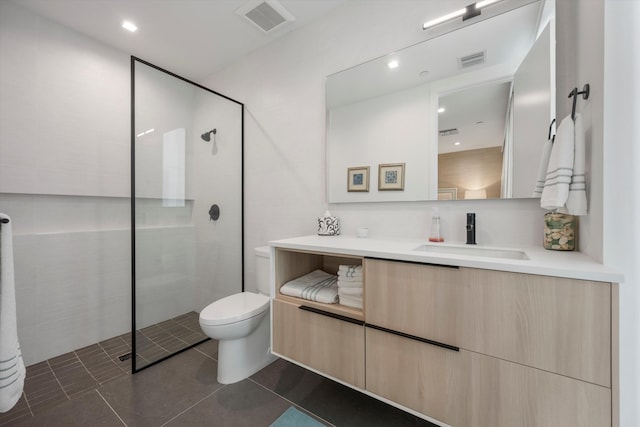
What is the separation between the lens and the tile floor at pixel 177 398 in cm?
129

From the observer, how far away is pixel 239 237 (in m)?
2.32

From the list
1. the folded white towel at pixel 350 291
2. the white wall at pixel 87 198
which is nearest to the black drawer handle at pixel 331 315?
the folded white towel at pixel 350 291

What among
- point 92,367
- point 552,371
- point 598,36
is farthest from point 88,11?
point 552,371

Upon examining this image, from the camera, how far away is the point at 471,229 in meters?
1.29

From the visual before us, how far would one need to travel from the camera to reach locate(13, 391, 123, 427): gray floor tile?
127 centimetres

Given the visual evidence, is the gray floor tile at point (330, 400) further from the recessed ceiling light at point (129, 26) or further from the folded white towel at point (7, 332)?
the recessed ceiling light at point (129, 26)

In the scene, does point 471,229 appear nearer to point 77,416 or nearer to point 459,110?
point 459,110

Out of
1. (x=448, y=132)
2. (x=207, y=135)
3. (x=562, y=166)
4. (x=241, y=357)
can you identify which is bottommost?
(x=241, y=357)

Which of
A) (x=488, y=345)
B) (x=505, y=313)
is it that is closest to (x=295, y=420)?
(x=488, y=345)

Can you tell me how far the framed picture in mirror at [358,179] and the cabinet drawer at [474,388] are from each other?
3.00ft

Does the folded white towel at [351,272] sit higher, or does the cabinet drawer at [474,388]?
the folded white towel at [351,272]

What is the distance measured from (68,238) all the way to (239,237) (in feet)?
4.16

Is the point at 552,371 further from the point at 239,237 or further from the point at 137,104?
the point at 137,104

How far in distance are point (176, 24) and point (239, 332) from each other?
2.31 metres
